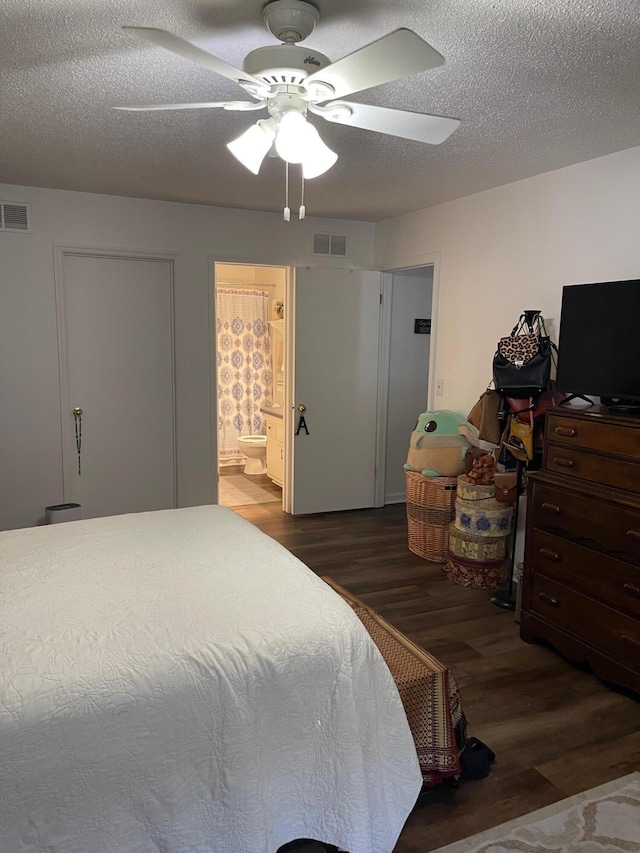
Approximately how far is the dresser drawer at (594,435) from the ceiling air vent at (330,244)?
9.41 ft

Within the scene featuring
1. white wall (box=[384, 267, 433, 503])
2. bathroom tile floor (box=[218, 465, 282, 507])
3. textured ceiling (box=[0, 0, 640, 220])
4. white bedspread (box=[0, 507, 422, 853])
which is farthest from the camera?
bathroom tile floor (box=[218, 465, 282, 507])

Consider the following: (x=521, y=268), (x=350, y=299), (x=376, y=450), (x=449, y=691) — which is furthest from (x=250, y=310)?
(x=449, y=691)

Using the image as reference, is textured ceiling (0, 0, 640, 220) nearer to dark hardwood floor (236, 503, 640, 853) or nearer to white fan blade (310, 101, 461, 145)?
white fan blade (310, 101, 461, 145)

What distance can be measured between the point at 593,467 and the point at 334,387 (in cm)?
283

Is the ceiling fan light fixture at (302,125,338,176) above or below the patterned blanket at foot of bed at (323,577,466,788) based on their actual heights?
above

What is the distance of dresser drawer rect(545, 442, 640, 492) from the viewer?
2.58 meters

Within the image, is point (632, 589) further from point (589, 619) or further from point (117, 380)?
point (117, 380)

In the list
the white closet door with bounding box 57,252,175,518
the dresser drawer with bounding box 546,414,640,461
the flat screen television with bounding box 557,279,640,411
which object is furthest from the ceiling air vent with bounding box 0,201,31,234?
the dresser drawer with bounding box 546,414,640,461

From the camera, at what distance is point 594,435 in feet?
8.95

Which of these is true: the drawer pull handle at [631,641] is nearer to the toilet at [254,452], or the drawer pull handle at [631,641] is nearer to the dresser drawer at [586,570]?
the dresser drawer at [586,570]

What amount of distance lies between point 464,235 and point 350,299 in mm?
1279

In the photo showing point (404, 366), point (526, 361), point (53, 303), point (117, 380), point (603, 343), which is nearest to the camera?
point (603, 343)

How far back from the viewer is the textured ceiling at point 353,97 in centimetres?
185

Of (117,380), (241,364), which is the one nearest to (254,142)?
(117,380)
